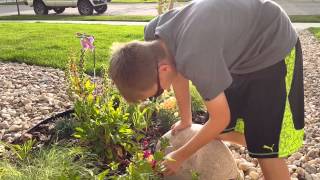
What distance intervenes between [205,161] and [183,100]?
1.31 ft

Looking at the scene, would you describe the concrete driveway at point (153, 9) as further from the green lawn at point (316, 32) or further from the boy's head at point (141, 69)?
the boy's head at point (141, 69)

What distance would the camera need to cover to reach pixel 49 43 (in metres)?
9.12

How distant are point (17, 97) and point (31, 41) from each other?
4373mm

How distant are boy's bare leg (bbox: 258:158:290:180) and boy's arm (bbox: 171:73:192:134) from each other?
0.54 m

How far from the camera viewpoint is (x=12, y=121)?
4.57 m

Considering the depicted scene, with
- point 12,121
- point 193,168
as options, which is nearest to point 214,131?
point 193,168

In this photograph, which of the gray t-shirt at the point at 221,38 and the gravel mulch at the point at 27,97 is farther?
the gravel mulch at the point at 27,97

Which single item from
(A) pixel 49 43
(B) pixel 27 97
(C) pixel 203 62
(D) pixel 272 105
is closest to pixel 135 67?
(C) pixel 203 62

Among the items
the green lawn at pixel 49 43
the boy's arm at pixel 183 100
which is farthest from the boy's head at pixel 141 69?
the green lawn at pixel 49 43

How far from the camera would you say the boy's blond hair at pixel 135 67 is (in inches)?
86.9

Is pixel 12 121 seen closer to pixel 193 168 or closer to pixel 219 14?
pixel 193 168

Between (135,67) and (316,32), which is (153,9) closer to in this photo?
(316,32)

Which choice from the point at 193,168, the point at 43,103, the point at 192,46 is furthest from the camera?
the point at 43,103

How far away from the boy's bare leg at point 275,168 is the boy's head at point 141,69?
87 cm
